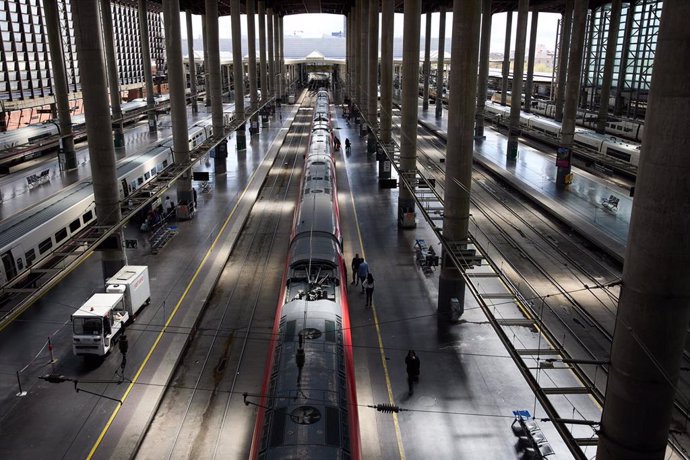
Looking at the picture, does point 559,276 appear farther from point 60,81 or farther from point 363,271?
point 60,81

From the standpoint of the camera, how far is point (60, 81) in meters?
44.1

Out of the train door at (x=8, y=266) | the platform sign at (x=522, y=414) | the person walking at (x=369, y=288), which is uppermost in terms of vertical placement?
the train door at (x=8, y=266)

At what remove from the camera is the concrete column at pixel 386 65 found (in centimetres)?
3916

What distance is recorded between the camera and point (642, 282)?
8781mm

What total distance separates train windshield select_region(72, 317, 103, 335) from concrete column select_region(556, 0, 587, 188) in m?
32.7

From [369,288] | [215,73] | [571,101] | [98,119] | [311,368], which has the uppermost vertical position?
[215,73]

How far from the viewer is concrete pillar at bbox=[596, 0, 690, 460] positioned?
791 cm

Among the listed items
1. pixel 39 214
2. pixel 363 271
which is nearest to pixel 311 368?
pixel 363 271

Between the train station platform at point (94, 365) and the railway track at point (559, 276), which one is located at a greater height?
the railway track at point (559, 276)

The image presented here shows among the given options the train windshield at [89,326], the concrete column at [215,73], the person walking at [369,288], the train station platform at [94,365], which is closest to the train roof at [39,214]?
the train station platform at [94,365]

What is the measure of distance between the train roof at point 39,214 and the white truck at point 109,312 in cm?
507

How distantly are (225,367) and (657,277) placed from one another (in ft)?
43.2

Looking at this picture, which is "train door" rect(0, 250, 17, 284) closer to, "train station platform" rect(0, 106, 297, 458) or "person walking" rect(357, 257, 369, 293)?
"train station platform" rect(0, 106, 297, 458)

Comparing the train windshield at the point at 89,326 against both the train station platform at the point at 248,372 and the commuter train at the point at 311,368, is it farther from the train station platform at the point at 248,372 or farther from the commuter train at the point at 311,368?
the commuter train at the point at 311,368
